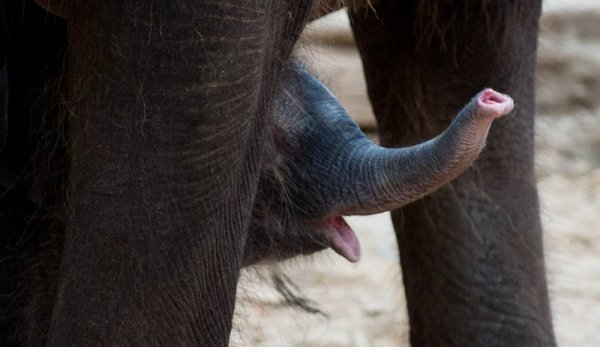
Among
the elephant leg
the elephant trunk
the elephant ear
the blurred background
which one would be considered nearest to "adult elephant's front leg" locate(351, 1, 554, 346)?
the blurred background

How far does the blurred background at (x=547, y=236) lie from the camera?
10.3 feet

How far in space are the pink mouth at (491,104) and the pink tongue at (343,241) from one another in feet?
1.17

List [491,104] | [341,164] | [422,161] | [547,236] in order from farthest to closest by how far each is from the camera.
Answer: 1. [547,236]
2. [341,164]
3. [422,161]
4. [491,104]

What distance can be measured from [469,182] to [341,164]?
2.26 feet

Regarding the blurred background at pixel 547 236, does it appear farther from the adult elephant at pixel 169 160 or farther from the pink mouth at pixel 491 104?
the pink mouth at pixel 491 104

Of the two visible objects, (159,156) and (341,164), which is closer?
(159,156)

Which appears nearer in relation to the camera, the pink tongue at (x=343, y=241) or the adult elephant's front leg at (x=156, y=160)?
the adult elephant's front leg at (x=156, y=160)

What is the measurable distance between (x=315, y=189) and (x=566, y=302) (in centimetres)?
186

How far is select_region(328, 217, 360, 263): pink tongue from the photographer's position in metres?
1.66

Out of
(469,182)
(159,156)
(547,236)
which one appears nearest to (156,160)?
(159,156)

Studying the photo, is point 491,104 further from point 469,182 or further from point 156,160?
point 469,182

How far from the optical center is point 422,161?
58.7 inches

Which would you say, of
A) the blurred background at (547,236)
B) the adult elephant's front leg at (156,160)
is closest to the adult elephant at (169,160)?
the adult elephant's front leg at (156,160)

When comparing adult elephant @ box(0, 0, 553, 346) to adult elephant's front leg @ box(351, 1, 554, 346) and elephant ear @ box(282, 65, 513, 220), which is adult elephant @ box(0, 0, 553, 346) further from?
adult elephant's front leg @ box(351, 1, 554, 346)
